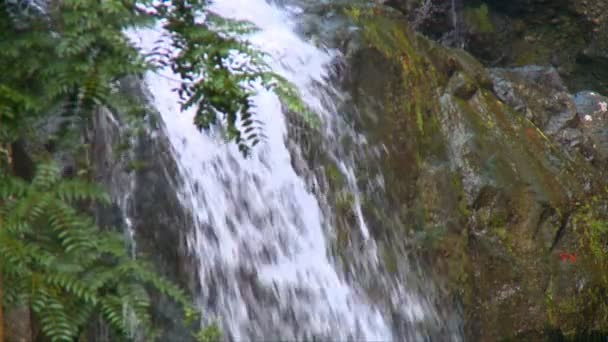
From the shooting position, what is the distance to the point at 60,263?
3.79 meters

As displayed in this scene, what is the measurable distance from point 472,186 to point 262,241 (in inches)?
78.0

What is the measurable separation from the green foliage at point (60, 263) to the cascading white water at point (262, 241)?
0.98 m

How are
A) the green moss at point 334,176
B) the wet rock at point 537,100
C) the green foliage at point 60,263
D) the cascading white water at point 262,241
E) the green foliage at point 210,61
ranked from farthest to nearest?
the wet rock at point 537,100 → the green moss at point 334,176 → the cascading white water at point 262,241 → the green foliage at point 210,61 → the green foliage at point 60,263

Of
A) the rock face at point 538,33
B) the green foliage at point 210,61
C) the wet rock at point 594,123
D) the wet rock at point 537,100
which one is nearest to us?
the green foliage at point 210,61

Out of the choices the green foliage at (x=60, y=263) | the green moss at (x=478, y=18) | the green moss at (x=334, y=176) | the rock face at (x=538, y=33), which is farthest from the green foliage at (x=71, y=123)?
the green moss at (x=478, y=18)

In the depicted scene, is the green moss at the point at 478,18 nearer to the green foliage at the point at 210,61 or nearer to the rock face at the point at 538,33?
the rock face at the point at 538,33

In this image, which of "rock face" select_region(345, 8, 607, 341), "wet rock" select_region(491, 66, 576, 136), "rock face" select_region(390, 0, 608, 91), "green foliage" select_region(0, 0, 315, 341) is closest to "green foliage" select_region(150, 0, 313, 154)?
"green foliage" select_region(0, 0, 315, 341)

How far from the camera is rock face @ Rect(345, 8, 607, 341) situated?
21.1 feet

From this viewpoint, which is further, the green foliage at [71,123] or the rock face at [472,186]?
the rock face at [472,186]

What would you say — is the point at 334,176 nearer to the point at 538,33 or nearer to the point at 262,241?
the point at 262,241

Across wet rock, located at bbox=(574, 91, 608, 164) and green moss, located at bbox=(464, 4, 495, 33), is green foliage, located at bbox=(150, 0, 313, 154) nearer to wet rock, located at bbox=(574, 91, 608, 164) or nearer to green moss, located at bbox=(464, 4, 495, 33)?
wet rock, located at bbox=(574, 91, 608, 164)

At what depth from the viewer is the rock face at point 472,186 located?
6.44 meters

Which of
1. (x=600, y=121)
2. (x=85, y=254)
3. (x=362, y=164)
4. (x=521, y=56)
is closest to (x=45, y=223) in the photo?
(x=85, y=254)

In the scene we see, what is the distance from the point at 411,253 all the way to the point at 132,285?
8.63 feet
